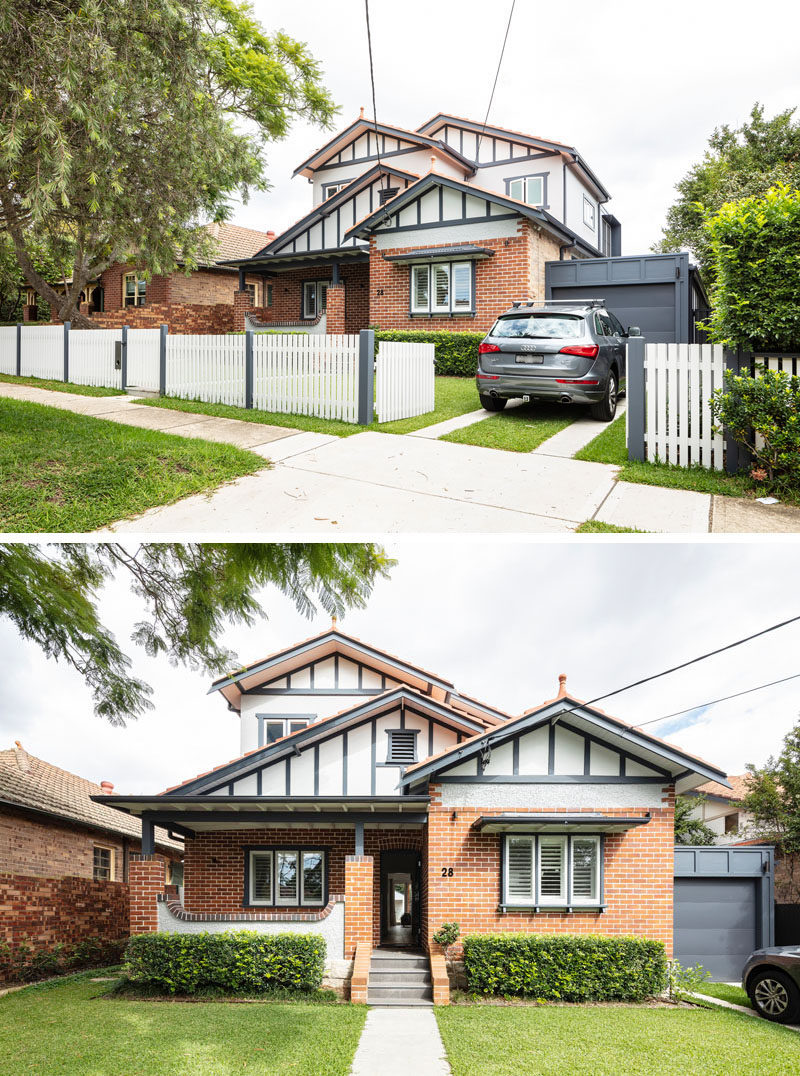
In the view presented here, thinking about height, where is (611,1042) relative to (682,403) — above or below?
below

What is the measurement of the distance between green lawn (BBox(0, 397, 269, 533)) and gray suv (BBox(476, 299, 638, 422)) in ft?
15.6

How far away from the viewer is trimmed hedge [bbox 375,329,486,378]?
20.2 metres

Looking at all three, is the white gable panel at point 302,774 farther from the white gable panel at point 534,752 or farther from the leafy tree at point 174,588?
the leafy tree at point 174,588

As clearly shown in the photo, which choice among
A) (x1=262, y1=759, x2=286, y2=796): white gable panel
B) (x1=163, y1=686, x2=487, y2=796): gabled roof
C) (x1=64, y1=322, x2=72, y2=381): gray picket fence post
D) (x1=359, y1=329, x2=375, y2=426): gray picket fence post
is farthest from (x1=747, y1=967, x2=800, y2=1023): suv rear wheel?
(x1=64, y1=322, x2=72, y2=381): gray picket fence post

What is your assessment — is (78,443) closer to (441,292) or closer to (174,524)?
(174,524)

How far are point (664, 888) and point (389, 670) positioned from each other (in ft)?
20.7

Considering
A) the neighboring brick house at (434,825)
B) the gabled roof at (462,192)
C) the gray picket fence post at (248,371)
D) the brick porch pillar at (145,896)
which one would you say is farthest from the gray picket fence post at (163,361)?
the brick porch pillar at (145,896)

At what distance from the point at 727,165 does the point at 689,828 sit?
2855 cm

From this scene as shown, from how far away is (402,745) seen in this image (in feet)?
47.0

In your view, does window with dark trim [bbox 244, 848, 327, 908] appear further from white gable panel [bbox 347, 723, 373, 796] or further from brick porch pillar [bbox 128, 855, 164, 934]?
brick porch pillar [bbox 128, 855, 164, 934]

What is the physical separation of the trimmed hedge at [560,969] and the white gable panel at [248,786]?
4.19 meters

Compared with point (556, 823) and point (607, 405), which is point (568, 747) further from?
point (607, 405)

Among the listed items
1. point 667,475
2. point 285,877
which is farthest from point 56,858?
point 667,475

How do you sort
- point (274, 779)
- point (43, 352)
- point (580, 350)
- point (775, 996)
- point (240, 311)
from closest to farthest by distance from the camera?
point (775, 996) < point (580, 350) < point (274, 779) < point (43, 352) < point (240, 311)
